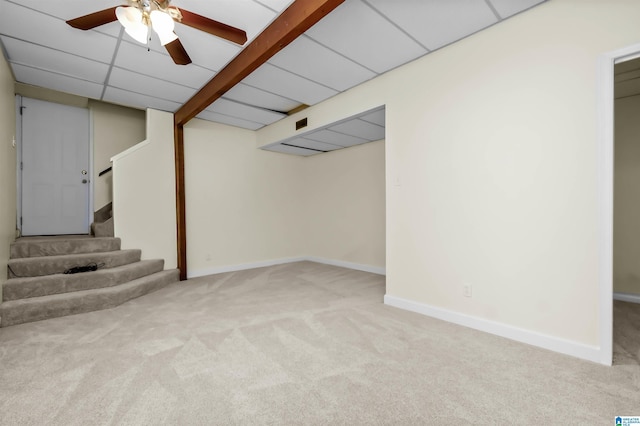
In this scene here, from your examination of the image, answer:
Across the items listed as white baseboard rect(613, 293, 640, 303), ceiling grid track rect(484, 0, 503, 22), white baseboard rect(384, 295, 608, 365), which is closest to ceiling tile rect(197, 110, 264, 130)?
ceiling grid track rect(484, 0, 503, 22)

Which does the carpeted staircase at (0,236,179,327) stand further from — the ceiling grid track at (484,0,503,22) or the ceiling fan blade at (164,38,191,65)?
the ceiling grid track at (484,0,503,22)

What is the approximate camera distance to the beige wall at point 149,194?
4027 mm

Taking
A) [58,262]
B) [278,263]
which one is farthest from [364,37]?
[278,263]

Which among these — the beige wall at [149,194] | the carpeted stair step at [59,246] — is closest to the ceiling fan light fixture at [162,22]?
the beige wall at [149,194]

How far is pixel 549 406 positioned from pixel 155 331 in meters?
2.93

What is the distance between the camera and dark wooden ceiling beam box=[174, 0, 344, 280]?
6.79 feet

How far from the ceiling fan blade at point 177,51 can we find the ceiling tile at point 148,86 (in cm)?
112

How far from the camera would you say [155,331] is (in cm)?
252

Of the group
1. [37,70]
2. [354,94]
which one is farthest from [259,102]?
[37,70]

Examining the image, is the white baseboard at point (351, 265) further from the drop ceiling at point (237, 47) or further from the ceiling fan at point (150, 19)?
the ceiling fan at point (150, 19)

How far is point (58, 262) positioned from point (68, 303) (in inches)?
26.3

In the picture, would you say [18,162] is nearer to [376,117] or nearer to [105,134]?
[105,134]

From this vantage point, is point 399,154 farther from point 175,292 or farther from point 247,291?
point 175,292

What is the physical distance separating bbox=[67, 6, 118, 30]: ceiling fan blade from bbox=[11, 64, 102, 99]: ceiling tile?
63.6 inches
